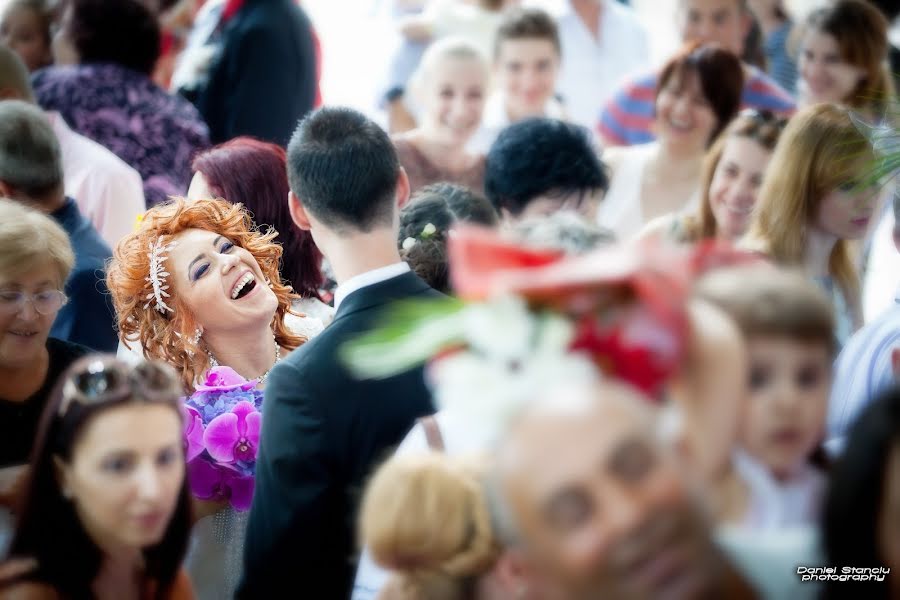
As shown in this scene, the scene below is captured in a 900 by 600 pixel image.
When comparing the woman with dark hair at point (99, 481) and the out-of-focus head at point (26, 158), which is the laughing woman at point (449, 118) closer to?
the out-of-focus head at point (26, 158)

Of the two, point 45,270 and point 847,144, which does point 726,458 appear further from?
point 847,144

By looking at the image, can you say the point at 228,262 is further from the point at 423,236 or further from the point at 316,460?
the point at 316,460

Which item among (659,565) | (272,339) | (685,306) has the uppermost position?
(685,306)

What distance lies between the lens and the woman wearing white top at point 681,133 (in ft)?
15.0

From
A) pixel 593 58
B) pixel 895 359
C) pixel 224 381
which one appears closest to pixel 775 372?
pixel 895 359

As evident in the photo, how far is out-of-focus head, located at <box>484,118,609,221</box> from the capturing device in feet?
12.2

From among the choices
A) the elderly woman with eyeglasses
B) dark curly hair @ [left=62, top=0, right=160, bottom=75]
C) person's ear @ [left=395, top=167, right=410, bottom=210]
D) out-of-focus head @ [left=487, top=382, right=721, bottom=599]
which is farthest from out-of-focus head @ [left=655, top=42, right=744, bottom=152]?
out-of-focus head @ [left=487, top=382, right=721, bottom=599]

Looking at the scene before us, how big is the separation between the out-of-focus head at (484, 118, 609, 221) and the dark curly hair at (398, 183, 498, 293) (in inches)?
21.1

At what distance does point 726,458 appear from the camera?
5.04ft

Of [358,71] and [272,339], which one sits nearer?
[272,339]

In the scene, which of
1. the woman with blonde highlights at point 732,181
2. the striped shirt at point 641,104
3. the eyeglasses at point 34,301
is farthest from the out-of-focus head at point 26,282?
the striped shirt at point 641,104

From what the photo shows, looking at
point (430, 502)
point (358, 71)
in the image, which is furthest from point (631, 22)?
point (430, 502)

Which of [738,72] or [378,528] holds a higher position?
[738,72]

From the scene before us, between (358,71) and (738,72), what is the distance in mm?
2634
